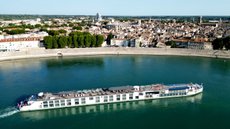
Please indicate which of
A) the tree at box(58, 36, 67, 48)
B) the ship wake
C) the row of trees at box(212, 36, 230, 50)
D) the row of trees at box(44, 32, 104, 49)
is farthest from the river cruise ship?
the row of trees at box(44, 32, 104, 49)

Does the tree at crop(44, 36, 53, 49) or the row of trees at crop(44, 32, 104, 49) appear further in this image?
the row of trees at crop(44, 32, 104, 49)

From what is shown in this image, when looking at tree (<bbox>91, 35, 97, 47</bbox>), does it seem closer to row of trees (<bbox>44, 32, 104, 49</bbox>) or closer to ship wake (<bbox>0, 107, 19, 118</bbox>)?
row of trees (<bbox>44, 32, 104, 49</bbox>)

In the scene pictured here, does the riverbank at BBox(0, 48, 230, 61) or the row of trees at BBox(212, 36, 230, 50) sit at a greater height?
the row of trees at BBox(212, 36, 230, 50)

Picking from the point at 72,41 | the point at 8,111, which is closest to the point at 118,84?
the point at 8,111

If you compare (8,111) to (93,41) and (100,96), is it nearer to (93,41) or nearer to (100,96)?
(100,96)

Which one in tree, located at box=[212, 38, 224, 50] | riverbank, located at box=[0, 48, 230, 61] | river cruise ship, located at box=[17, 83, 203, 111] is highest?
tree, located at box=[212, 38, 224, 50]
